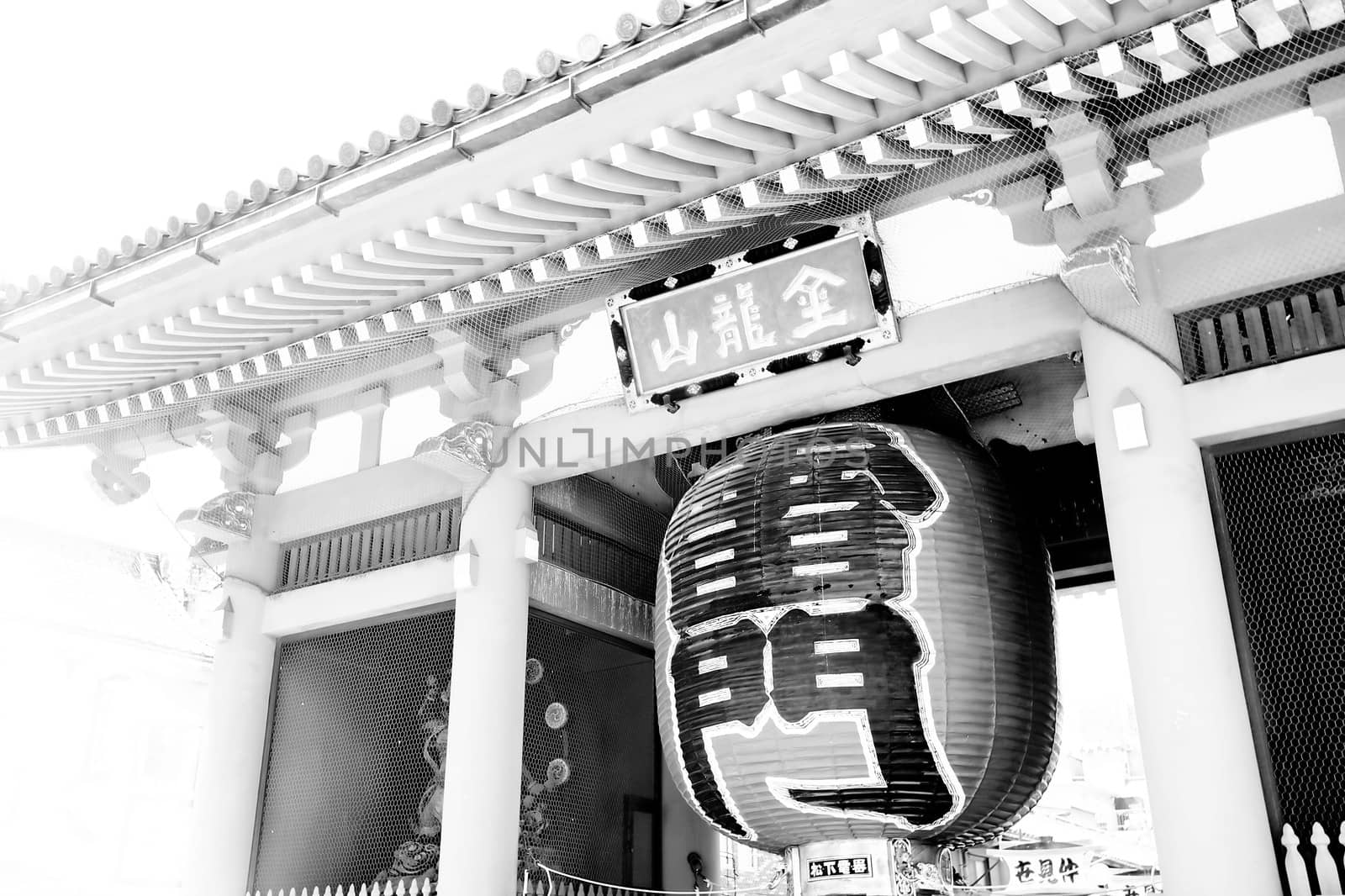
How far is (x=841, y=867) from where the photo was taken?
427 centimetres

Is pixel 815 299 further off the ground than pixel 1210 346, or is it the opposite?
pixel 815 299

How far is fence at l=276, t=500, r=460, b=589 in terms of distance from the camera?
5.69m

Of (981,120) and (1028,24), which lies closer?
(1028,24)

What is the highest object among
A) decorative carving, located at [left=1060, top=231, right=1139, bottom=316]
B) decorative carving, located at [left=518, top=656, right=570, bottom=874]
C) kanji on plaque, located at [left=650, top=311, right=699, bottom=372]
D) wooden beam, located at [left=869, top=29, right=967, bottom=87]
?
wooden beam, located at [left=869, top=29, right=967, bottom=87]

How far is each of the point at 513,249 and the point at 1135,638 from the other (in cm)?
283

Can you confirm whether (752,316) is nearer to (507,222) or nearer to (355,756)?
(507,222)

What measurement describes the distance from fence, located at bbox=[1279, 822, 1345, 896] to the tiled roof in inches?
124

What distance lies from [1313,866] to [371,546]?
444 centimetres

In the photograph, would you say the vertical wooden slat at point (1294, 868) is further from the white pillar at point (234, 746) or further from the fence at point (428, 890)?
the white pillar at point (234, 746)

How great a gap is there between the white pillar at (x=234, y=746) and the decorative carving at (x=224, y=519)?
3.8 inches

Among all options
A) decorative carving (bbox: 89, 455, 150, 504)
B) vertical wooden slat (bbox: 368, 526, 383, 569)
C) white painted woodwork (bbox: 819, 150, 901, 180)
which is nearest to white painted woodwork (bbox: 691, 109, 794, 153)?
white painted woodwork (bbox: 819, 150, 901, 180)

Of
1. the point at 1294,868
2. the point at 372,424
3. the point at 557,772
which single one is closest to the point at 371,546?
the point at 372,424

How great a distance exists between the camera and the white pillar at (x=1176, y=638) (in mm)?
3350

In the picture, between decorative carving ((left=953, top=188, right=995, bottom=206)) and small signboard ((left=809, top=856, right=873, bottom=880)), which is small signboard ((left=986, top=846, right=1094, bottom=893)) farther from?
decorative carving ((left=953, top=188, right=995, bottom=206))
